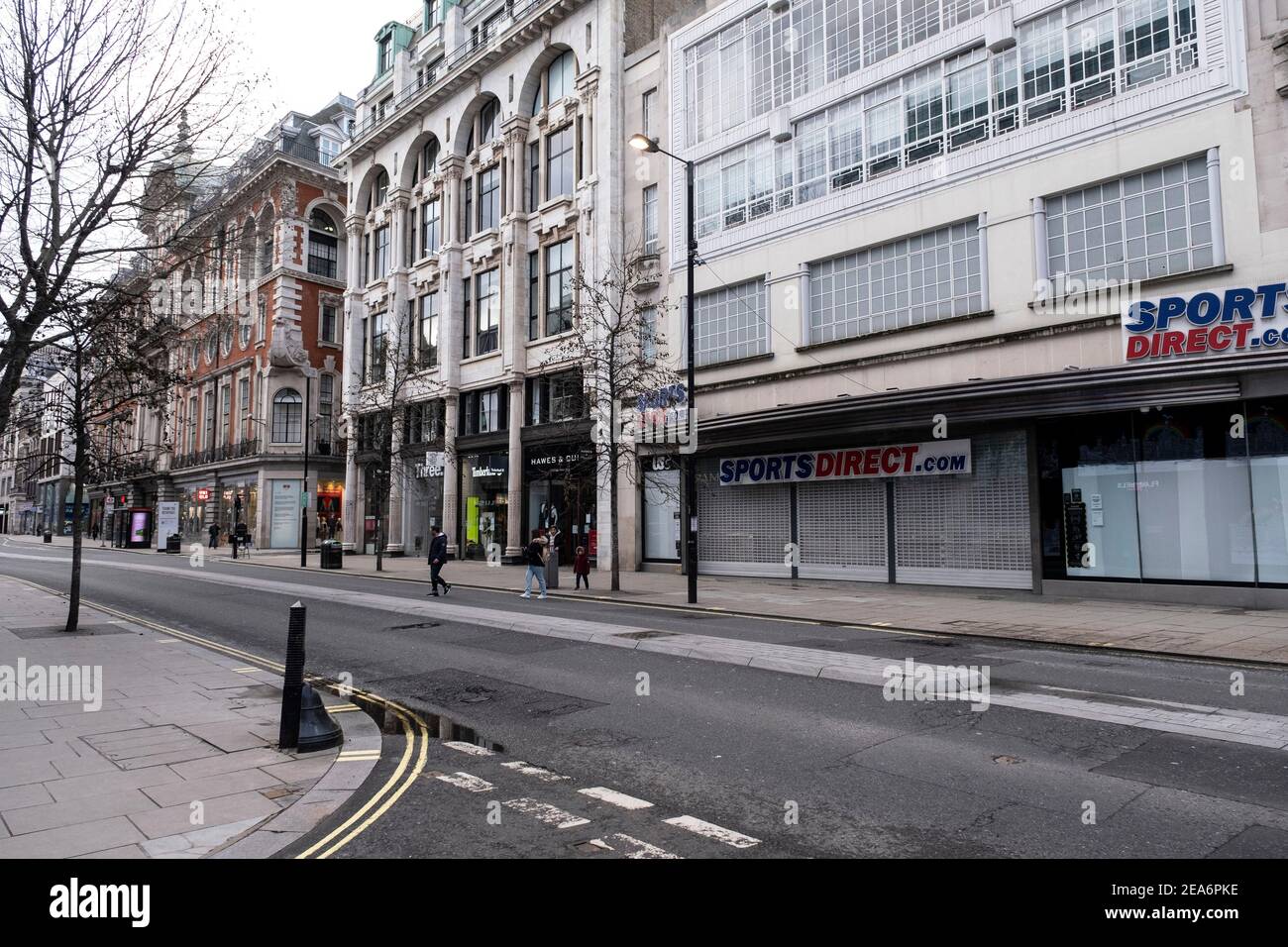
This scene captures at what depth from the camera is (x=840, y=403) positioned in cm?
2123

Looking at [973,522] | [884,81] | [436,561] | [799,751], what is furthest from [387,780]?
[884,81]

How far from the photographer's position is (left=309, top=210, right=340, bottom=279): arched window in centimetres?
5525

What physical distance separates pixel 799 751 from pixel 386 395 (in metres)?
35.3

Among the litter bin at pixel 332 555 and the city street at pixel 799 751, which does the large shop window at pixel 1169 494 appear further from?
the litter bin at pixel 332 555

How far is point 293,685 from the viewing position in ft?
21.6

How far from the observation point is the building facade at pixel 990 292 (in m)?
15.9

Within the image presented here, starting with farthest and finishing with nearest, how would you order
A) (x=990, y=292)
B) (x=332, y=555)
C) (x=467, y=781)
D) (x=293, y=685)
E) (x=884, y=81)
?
(x=332, y=555) → (x=884, y=81) → (x=990, y=292) → (x=293, y=685) → (x=467, y=781)

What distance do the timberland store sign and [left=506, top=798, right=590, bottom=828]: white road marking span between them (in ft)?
53.9

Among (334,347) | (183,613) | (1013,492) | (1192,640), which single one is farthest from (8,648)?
(334,347)

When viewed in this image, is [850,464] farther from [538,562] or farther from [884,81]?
[884,81]

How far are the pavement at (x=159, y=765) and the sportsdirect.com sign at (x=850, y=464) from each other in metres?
16.5

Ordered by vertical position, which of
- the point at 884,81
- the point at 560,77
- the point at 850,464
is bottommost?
the point at 850,464

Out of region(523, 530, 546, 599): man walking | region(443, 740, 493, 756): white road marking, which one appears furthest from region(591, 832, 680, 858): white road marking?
region(523, 530, 546, 599): man walking
